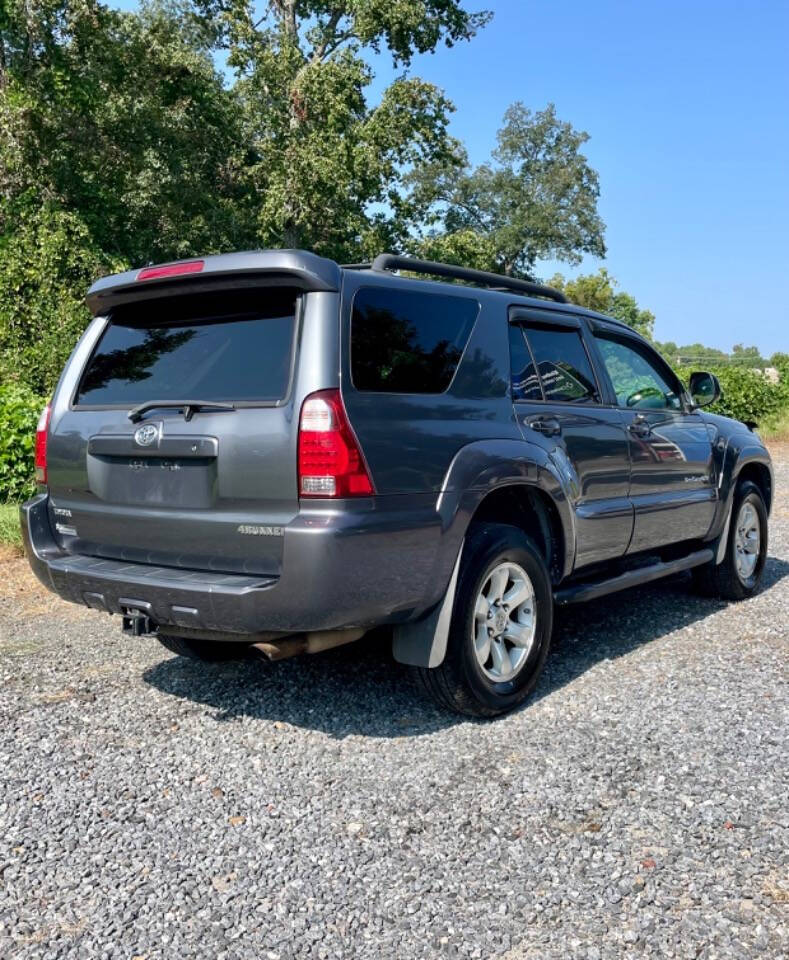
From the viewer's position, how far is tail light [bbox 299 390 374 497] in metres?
3.28

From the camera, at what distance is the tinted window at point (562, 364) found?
4609mm

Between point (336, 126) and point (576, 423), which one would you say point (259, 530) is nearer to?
point (576, 423)

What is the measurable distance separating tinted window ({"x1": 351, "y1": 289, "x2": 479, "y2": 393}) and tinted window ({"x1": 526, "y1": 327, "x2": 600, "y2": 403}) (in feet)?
1.96

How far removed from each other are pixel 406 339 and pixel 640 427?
2.01m

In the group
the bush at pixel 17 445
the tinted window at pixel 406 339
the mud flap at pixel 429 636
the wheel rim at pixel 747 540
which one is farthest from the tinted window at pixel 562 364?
the bush at pixel 17 445

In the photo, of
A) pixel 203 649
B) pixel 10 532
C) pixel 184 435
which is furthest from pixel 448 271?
pixel 10 532

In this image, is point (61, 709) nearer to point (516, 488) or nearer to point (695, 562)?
point (516, 488)

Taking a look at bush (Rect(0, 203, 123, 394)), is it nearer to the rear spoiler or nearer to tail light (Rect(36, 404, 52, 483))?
tail light (Rect(36, 404, 52, 483))

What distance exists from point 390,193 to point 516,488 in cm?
1873

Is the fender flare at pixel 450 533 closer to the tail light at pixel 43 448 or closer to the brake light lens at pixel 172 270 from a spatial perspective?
the brake light lens at pixel 172 270

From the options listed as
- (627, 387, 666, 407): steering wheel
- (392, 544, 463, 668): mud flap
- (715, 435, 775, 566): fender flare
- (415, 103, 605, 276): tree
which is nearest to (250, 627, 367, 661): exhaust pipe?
(392, 544, 463, 668): mud flap

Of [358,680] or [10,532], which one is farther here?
[10,532]

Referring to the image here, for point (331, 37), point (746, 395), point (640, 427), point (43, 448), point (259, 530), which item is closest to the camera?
point (259, 530)

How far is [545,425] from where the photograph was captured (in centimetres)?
438
